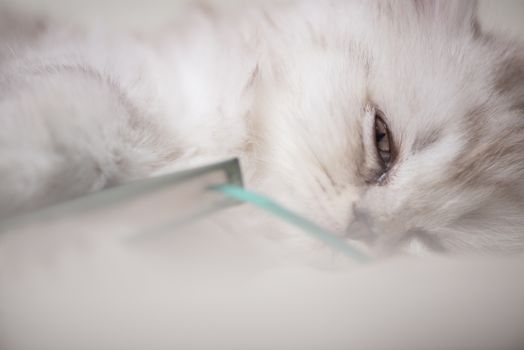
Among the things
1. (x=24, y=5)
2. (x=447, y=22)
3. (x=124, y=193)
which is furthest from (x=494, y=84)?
(x=24, y=5)

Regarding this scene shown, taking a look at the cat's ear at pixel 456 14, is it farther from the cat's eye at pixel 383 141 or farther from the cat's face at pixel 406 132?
the cat's eye at pixel 383 141

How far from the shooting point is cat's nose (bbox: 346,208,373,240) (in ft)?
2.22

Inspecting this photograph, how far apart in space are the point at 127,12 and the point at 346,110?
38cm

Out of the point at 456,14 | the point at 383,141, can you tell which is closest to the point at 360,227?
the point at 383,141

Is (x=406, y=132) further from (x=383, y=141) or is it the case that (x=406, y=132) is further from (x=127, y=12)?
(x=127, y=12)

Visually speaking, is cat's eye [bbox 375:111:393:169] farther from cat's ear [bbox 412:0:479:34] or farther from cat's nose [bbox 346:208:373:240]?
cat's ear [bbox 412:0:479:34]

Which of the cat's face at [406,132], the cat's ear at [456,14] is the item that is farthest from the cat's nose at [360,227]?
the cat's ear at [456,14]

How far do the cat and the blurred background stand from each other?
0.8 inches

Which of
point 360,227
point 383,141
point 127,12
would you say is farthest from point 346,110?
point 127,12

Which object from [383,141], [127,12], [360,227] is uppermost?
[127,12]

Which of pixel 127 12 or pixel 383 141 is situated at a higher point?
pixel 127 12

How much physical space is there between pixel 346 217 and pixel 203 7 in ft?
1.39

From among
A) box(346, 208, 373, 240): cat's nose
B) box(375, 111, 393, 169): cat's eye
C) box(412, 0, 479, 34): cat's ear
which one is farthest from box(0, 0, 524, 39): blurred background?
box(346, 208, 373, 240): cat's nose

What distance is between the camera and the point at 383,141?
0.69 meters
